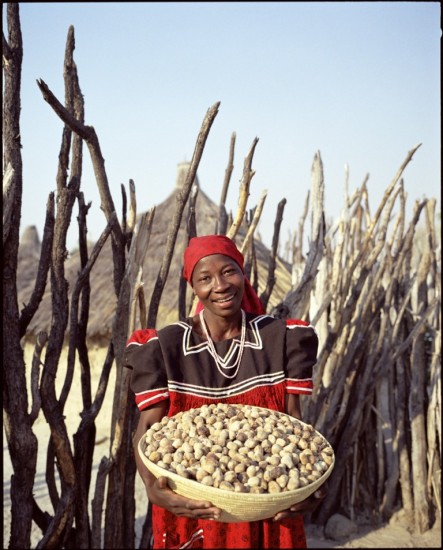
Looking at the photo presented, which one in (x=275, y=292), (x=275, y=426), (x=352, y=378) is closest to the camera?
(x=275, y=426)

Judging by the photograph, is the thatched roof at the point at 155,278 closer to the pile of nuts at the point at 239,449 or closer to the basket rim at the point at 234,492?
the pile of nuts at the point at 239,449

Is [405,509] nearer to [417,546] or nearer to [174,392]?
[417,546]

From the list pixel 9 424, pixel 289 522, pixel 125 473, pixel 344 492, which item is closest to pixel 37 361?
pixel 9 424

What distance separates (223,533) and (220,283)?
0.74 meters

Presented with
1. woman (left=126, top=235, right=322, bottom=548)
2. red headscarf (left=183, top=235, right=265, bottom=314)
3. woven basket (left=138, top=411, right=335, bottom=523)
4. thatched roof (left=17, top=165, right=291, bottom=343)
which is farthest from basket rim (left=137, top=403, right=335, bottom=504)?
thatched roof (left=17, top=165, right=291, bottom=343)

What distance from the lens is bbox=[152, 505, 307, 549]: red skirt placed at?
1.55 meters

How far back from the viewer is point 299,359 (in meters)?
1.56

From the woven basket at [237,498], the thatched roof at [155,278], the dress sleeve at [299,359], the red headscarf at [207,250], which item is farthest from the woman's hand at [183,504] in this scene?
the thatched roof at [155,278]

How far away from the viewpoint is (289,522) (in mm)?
1566

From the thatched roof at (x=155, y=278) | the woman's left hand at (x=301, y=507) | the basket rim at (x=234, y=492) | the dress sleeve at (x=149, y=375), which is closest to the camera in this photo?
the basket rim at (x=234, y=492)

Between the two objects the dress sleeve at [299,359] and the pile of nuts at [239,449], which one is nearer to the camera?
the pile of nuts at [239,449]

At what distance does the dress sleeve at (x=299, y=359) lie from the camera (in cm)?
156

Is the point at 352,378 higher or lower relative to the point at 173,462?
lower

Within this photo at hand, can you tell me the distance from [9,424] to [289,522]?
1.02 meters
